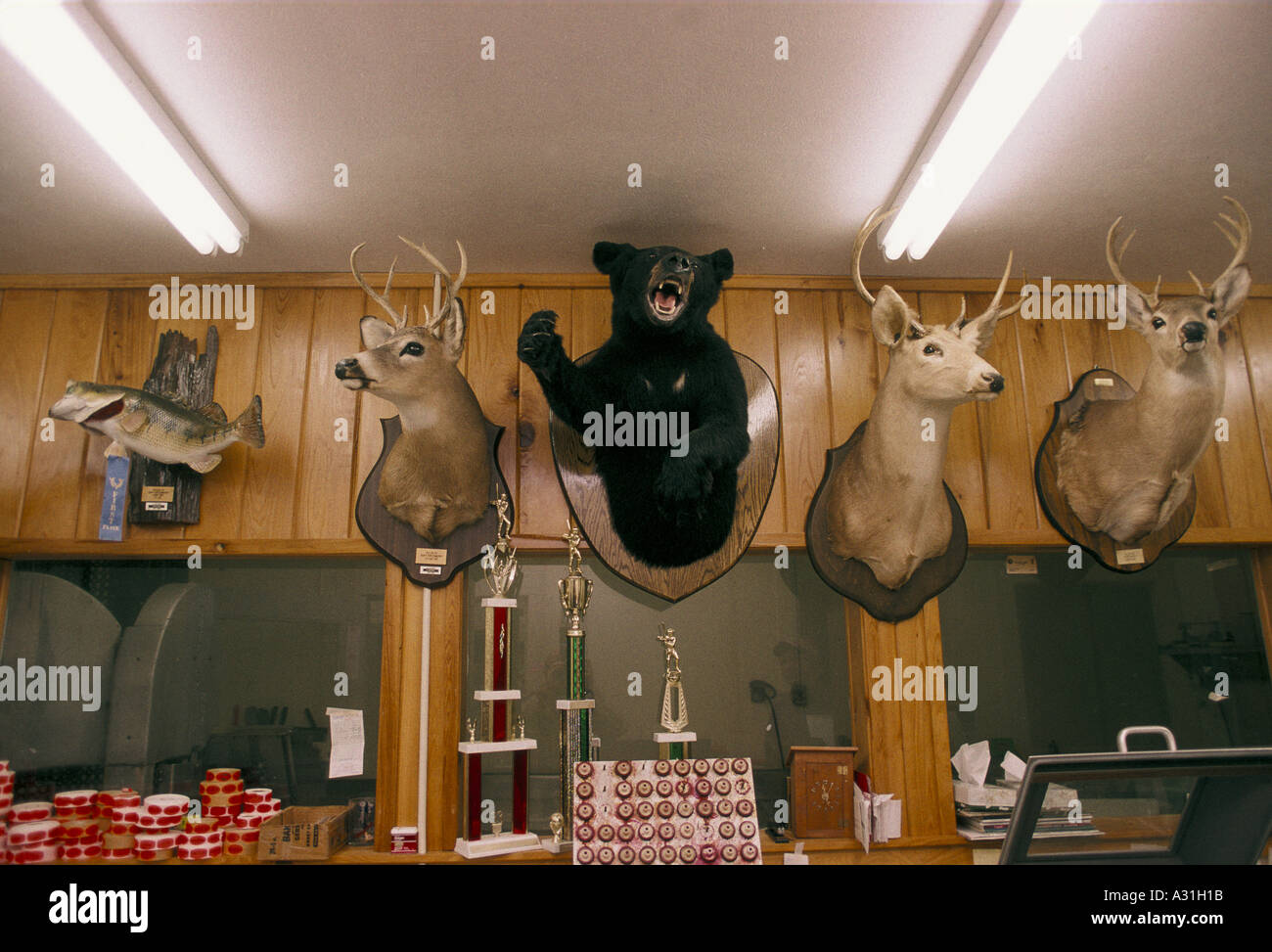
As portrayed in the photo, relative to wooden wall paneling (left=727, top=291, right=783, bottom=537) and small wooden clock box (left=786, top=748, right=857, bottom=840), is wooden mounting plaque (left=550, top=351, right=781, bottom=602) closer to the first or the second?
wooden wall paneling (left=727, top=291, right=783, bottom=537)

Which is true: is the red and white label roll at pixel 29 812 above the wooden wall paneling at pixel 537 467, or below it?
below

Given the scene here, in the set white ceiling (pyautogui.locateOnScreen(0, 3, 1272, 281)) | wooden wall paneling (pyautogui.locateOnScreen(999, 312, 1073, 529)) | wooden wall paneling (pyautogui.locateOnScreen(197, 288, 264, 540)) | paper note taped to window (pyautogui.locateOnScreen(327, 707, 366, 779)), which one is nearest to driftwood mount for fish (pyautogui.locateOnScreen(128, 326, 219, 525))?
wooden wall paneling (pyautogui.locateOnScreen(197, 288, 264, 540))

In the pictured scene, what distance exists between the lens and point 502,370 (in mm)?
2688

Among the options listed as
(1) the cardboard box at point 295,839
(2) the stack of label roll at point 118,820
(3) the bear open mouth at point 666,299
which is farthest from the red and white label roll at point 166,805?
(3) the bear open mouth at point 666,299

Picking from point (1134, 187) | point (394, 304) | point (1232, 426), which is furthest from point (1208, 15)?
point (394, 304)

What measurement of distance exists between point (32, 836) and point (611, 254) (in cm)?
229

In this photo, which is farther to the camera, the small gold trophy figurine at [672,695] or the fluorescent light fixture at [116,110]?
the small gold trophy figurine at [672,695]

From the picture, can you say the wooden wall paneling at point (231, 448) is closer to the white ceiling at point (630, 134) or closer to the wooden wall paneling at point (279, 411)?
the wooden wall paneling at point (279, 411)

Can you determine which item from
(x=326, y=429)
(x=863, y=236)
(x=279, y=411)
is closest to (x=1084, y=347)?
(x=863, y=236)

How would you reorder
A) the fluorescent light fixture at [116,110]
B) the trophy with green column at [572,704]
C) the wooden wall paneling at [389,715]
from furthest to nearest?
the wooden wall paneling at [389,715] → the trophy with green column at [572,704] → the fluorescent light fixture at [116,110]

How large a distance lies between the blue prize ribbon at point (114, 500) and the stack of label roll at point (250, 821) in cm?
90

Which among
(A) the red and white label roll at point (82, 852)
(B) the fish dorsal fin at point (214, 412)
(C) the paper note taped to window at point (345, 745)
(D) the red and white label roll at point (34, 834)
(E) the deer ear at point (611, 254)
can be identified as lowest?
(A) the red and white label roll at point (82, 852)

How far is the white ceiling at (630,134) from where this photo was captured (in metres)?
1.77

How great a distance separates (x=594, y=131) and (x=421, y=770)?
187 cm
